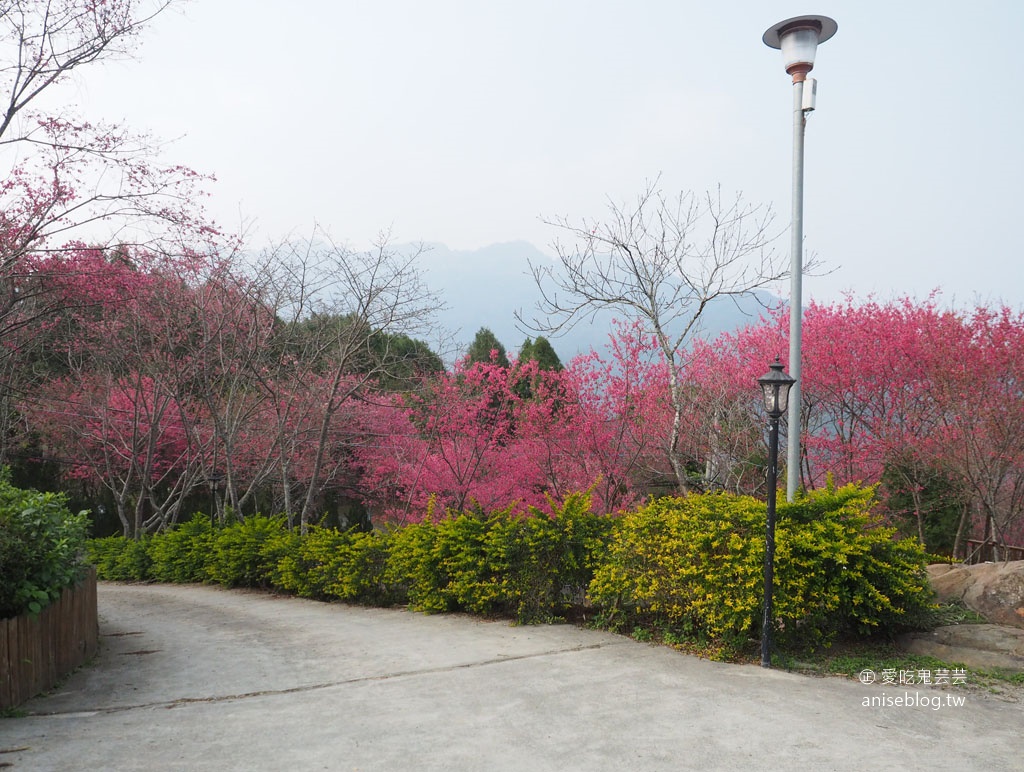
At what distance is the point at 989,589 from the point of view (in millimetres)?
6691

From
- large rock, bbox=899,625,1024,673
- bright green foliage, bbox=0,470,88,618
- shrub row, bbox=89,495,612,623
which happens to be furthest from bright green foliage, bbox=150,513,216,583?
large rock, bbox=899,625,1024,673

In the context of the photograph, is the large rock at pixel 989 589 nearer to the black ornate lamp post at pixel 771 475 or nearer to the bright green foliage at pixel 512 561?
the black ornate lamp post at pixel 771 475

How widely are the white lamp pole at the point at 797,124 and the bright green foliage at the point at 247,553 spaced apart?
8.34 m

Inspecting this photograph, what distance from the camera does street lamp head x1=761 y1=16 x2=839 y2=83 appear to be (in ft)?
22.9

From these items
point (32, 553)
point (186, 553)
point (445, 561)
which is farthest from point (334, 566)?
point (186, 553)

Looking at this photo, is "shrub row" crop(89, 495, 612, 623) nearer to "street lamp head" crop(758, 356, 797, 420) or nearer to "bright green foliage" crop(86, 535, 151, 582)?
"street lamp head" crop(758, 356, 797, 420)

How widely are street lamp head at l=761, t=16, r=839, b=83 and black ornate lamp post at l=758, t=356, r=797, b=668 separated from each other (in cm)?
287

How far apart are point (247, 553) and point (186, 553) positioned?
2796 mm

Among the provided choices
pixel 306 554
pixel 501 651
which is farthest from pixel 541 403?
pixel 501 651

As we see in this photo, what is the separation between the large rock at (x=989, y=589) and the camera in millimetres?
6465

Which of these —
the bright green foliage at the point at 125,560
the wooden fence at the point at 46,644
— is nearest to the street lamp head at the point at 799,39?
the wooden fence at the point at 46,644

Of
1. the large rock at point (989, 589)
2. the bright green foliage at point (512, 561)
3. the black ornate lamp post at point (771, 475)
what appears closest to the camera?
A: the black ornate lamp post at point (771, 475)

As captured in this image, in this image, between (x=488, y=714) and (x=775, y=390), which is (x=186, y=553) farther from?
(x=775, y=390)

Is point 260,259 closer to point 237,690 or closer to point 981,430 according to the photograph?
point 237,690
